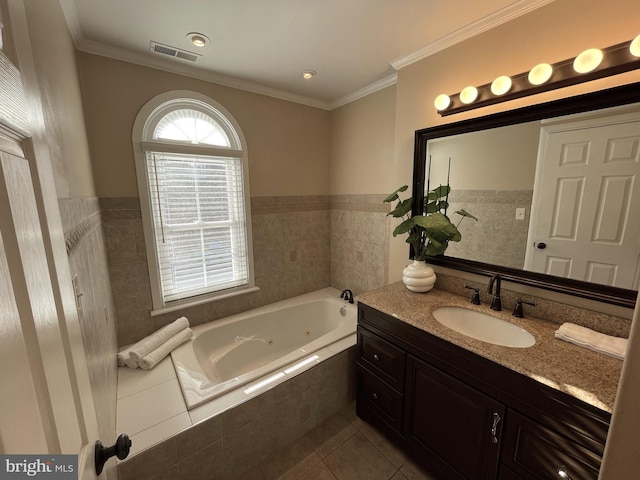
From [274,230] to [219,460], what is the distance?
1.77 metres

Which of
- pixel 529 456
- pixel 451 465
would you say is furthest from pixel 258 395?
pixel 529 456

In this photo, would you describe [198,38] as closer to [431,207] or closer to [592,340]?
[431,207]

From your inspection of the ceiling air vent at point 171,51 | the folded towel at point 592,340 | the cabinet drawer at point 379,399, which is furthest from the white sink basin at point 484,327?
the ceiling air vent at point 171,51

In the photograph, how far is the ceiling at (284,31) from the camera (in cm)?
137

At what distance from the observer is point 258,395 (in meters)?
1.53

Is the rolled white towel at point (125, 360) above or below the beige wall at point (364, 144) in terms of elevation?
below

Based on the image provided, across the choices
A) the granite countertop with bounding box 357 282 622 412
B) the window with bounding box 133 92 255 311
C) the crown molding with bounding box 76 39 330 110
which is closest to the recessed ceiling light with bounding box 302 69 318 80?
the crown molding with bounding box 76 39 330 110

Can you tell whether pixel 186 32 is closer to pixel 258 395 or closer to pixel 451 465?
pixel 258 395

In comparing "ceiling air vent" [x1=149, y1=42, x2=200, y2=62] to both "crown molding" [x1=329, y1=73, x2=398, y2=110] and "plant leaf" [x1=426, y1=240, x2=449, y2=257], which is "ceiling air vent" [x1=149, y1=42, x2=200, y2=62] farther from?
"plant leaf" [x1=426, y1=240, x2=449, y2=257]

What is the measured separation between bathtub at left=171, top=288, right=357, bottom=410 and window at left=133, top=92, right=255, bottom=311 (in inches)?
Answer: 13.6

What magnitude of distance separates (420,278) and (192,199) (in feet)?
6.18

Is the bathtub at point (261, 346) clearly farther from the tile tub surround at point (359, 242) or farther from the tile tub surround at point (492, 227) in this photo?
the tile tub surround at point (492, 227)

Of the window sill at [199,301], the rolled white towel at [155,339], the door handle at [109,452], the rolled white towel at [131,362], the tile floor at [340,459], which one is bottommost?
the tile floor at [340,459]

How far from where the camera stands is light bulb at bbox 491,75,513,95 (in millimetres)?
1393
